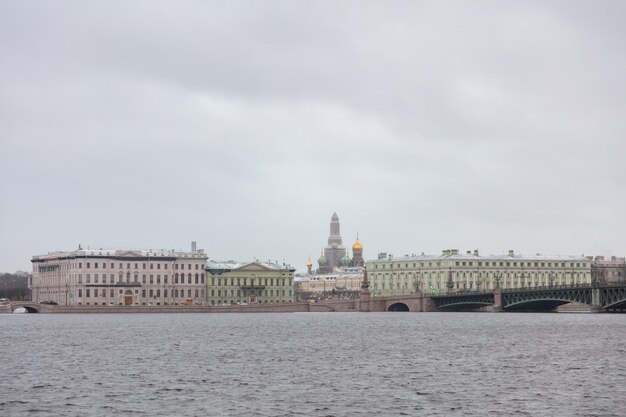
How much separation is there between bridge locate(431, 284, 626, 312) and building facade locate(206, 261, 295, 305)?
1330 inches

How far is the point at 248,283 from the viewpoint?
635ft

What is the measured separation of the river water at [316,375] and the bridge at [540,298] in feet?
131

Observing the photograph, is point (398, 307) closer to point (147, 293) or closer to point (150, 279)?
point (150, 279)

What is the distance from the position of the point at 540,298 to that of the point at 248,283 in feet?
221

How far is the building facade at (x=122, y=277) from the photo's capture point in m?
175

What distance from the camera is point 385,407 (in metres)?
41.7

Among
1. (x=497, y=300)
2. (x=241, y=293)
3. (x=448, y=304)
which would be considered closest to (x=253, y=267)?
(x=241, y=293)

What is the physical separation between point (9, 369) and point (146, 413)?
1822cm

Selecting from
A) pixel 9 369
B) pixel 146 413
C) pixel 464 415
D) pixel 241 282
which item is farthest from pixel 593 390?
pixel 241 282

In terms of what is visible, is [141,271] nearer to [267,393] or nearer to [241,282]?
[241,282]

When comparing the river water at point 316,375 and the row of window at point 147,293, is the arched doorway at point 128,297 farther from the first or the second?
the river water at point 316,375

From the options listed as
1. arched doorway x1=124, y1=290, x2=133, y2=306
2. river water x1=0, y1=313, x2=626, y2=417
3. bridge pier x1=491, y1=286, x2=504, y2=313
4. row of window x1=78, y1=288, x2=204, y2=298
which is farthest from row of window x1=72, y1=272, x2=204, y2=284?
river water x1=0, y1=313, x2=626, y2=417

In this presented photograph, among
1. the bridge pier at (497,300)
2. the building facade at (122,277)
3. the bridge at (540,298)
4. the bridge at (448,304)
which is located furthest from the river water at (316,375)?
the building facade at (122,277)

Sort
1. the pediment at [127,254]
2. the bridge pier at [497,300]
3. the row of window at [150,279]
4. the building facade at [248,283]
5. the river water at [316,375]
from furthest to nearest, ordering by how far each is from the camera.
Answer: the building facade at [248,283]
the pediment at [127,254]
the row of window at [150,279]
the bridge pier at [497,300]
the river water at [316,375]
